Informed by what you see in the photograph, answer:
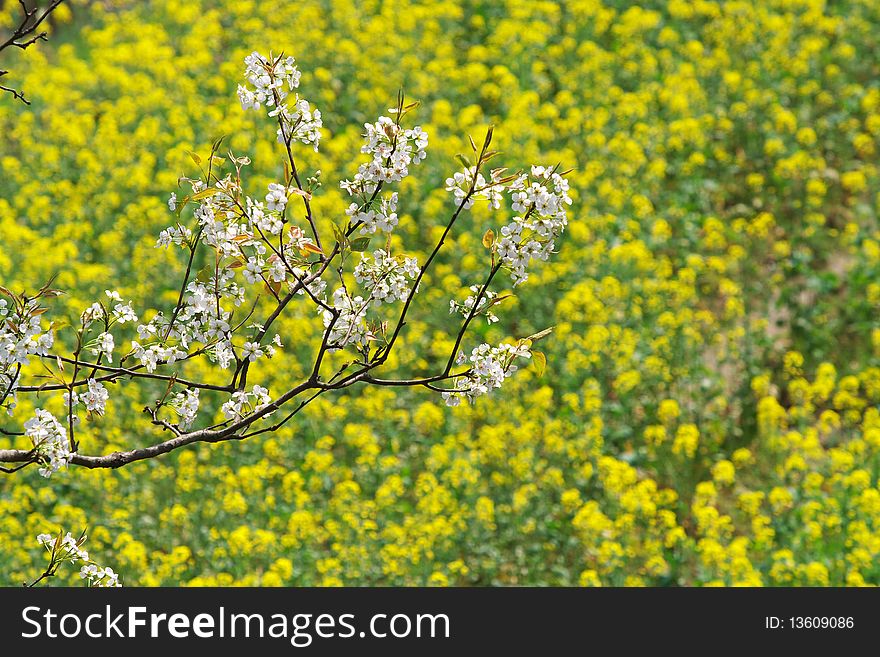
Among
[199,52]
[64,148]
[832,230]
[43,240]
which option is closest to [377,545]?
[43,240]

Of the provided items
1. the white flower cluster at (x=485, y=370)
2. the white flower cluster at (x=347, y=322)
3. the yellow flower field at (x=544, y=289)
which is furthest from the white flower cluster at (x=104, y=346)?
the yellow flower field at (x=544, y=289)

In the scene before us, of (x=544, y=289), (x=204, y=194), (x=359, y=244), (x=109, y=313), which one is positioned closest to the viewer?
(x=204, y=194)

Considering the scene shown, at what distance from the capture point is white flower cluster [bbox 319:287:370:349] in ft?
8.59

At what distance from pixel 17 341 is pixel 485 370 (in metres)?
1.10

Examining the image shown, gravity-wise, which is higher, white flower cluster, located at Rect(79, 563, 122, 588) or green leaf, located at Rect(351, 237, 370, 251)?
green leaf, located at Rect(351, 237, 370, 251)

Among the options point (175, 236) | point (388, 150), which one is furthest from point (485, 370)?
point (175, 236)

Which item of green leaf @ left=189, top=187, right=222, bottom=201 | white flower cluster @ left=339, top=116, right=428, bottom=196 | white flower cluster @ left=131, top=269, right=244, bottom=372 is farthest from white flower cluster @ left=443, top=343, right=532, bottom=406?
green leaf @ left=189, top=187, right=222, bottom=201

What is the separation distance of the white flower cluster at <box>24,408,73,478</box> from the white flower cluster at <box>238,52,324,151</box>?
2.84 ft

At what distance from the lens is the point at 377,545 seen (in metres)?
5.34

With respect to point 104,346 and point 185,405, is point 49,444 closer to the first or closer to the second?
point 104,346

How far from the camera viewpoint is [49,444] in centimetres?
232

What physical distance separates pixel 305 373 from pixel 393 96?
10.0 ft

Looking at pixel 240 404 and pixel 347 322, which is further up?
pixel 347 322

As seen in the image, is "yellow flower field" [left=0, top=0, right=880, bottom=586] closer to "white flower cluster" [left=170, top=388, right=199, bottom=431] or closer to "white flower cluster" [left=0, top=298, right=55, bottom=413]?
"white flower cluster" [left=170, top=388, right=199, bottom=431]
